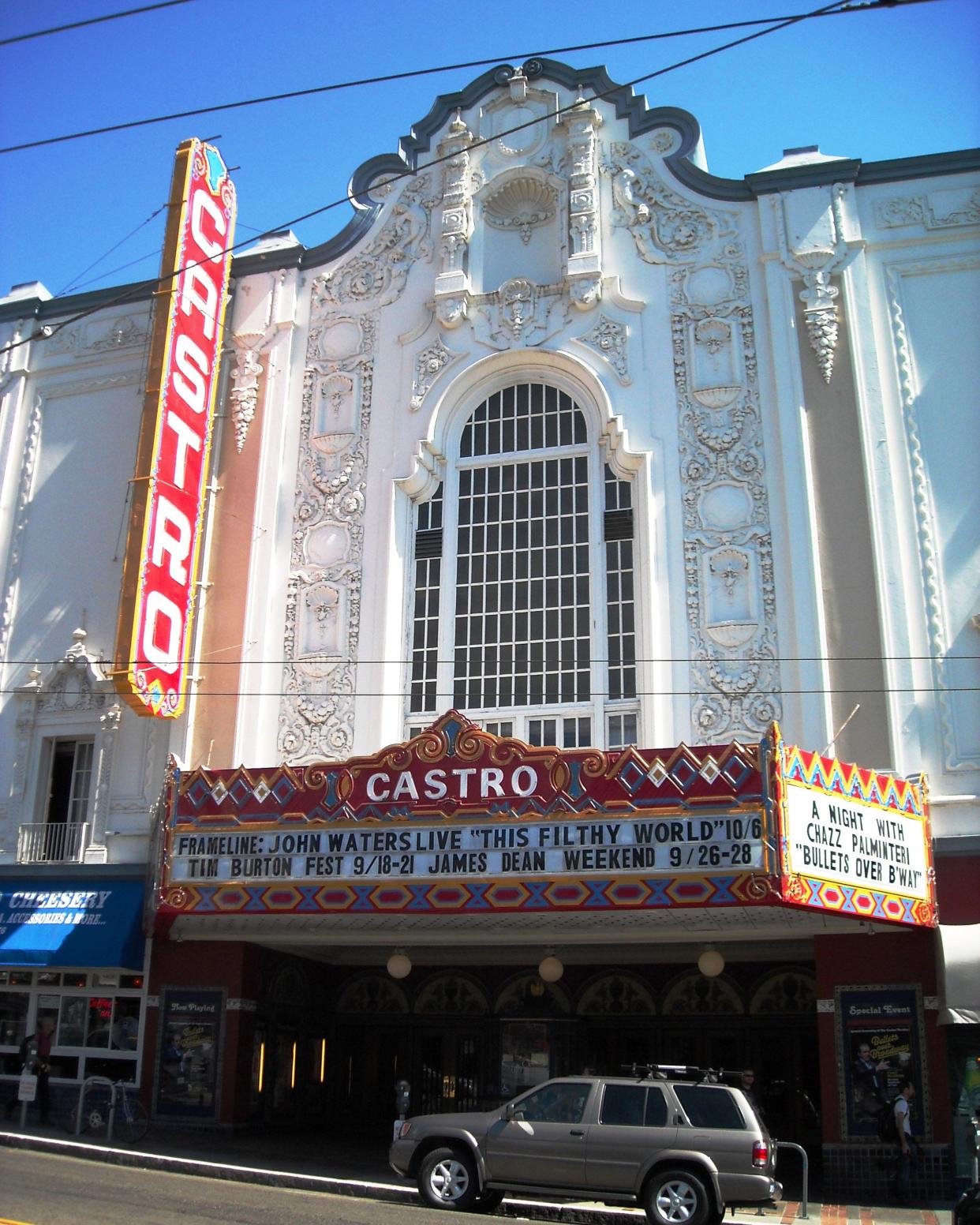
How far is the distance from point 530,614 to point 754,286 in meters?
6.36

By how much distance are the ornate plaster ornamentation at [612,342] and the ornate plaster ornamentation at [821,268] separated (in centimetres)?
279

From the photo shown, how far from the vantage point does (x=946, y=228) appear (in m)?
19.7

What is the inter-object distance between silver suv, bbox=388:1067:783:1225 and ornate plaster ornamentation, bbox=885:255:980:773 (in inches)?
Result: 259

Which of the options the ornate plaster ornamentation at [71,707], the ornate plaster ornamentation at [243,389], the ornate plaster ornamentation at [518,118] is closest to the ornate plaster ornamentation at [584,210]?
the ornate plaster ornamentation at [518,118]

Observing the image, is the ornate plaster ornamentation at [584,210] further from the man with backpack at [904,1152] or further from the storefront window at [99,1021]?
the storefront window at [99,1021]

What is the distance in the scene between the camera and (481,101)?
74.4 ft

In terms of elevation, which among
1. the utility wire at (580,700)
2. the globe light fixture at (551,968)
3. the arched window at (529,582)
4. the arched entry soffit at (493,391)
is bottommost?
the globe light fixture at (551,968)

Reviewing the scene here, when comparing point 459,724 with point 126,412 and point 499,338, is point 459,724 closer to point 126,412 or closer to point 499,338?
point 499,338

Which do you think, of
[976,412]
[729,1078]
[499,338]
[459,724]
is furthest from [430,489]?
[729,1078]

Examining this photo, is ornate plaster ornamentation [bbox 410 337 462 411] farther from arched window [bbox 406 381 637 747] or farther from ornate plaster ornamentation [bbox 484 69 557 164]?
ornate plaster ornamentation [bbox 484 69 557 164]

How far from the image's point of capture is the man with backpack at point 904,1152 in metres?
15.1

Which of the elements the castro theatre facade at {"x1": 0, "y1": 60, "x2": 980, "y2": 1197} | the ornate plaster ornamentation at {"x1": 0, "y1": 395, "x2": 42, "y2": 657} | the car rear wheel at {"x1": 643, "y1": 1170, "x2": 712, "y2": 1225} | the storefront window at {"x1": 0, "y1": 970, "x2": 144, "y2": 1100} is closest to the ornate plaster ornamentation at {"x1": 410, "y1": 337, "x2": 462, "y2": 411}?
the castro theatre facade at {"x1": 0, "y1": 60, "x2": 980, "y2": 1197}

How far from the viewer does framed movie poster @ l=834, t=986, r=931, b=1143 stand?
15.9m

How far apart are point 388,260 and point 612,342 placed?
4.60 meters
